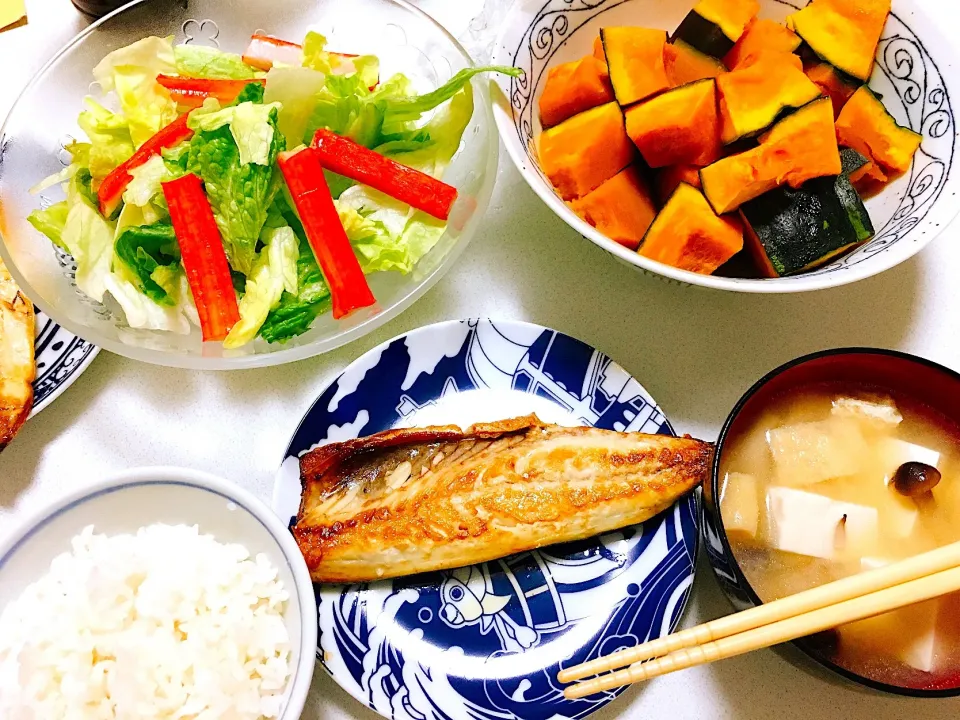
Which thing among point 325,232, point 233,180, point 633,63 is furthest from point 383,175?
point 633,63

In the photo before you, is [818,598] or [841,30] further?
[841,30]

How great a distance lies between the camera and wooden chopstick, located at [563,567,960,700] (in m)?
0.93

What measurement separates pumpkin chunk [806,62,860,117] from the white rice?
128 cm

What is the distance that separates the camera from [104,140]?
143 cm

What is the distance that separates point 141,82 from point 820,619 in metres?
1.53

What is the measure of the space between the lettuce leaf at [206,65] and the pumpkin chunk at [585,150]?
66 centimetres

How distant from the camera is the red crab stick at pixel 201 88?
1.46 meters

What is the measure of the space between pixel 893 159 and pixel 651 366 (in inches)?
22.3

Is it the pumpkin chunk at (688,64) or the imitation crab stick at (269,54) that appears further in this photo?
the imitation crab stick at (269,54)

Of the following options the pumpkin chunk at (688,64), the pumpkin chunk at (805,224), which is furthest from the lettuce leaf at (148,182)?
the pumpkin chunk at (805,224)

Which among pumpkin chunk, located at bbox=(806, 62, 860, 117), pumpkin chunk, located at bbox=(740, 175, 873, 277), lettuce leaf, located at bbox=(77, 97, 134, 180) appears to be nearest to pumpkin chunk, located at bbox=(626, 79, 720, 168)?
pumpkin chunk, located at bbox=(740, 175, 873, 277)

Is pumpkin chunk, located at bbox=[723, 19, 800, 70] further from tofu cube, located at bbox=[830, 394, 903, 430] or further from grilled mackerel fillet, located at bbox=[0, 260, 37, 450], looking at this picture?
grilled mackerel fillet, located at bbox=[0, 260, 37, 450]

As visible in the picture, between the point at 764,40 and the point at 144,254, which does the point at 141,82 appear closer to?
the point at 144,254

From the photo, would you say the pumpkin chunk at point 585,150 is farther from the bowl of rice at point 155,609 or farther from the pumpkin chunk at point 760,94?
the bowl of rice at point 155,609
